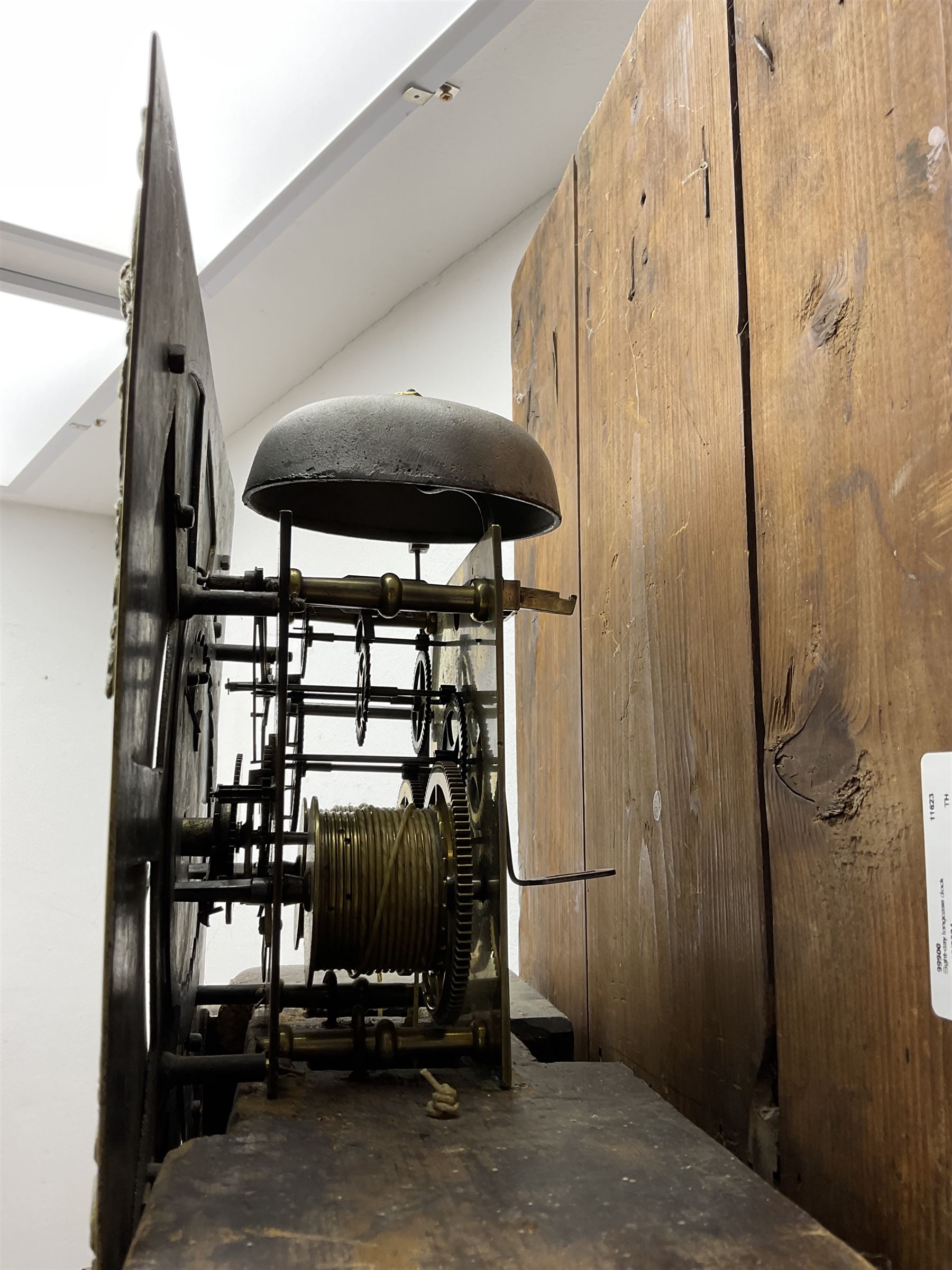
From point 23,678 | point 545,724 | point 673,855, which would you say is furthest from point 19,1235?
point 673,855

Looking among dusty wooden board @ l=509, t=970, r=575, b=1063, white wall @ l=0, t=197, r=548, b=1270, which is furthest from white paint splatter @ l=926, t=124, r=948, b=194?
white wall @ l=0, t=197, r=548, b=1270

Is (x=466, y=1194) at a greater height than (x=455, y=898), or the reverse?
(x=455, y=898)

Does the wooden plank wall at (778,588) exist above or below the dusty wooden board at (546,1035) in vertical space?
above

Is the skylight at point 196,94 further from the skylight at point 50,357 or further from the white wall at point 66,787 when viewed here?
the white wall at point 66,787

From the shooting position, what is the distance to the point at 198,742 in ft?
5.16

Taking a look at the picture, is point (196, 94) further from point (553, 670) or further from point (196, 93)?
point (553, 670)

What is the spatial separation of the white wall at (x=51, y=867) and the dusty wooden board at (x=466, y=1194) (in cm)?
344

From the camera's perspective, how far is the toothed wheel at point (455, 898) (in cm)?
121

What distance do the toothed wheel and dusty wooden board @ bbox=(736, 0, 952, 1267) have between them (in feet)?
1.13

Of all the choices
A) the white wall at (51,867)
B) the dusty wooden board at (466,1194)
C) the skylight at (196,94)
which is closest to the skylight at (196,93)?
the skylight at (196,94)

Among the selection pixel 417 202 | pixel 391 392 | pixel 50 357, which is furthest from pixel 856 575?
pixel 50 357

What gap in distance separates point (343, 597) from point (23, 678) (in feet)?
12.0

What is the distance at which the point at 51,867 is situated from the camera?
4352 millimetres

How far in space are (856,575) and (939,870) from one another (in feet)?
0.91
